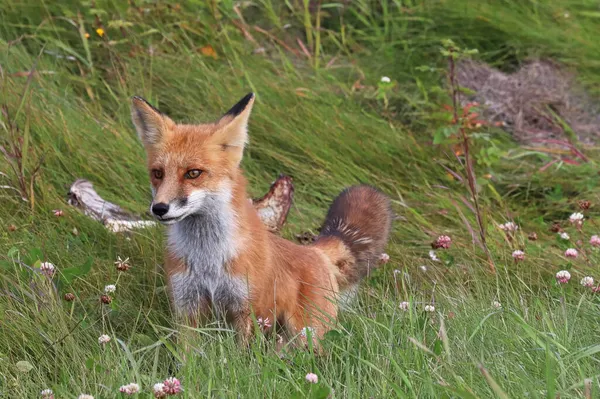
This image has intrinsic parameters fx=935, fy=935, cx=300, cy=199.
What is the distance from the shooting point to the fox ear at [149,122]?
15.1 feet

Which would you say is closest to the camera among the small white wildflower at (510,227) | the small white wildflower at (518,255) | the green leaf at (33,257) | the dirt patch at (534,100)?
the green leaf at (33,257)

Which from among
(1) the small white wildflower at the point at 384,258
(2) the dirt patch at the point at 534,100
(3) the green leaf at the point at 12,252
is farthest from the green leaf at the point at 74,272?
(2) the dirt patch at the point at 534,100

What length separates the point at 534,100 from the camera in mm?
8172

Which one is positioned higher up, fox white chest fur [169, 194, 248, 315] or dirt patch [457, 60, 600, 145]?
fox white chest fur [169, 194, 248, 315]

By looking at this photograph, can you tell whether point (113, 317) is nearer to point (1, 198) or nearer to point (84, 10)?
point (1, 198)

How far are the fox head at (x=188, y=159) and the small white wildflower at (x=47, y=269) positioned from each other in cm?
63

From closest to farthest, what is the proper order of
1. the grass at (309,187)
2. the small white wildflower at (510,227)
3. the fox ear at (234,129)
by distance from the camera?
the grass at (309,187)
the fox ear at (234,129)
the small white wildflower at (510,227)

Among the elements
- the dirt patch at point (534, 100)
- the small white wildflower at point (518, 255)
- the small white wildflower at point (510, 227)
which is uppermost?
the small white wildflower at point (518, 255)

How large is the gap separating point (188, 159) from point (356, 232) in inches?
51.2

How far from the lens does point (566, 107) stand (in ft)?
26.8

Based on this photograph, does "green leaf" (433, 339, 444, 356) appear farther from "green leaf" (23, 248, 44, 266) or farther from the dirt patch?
the dirt patch

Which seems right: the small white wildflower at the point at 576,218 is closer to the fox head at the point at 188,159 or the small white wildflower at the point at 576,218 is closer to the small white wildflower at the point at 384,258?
the small white wildflower at the point at 384,258

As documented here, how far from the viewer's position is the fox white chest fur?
4.45 m

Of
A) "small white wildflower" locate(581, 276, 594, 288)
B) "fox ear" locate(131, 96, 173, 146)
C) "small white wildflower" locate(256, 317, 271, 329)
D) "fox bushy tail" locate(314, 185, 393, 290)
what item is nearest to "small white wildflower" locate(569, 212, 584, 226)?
"small white wildflower" locate(581, 276, 594, 288)
